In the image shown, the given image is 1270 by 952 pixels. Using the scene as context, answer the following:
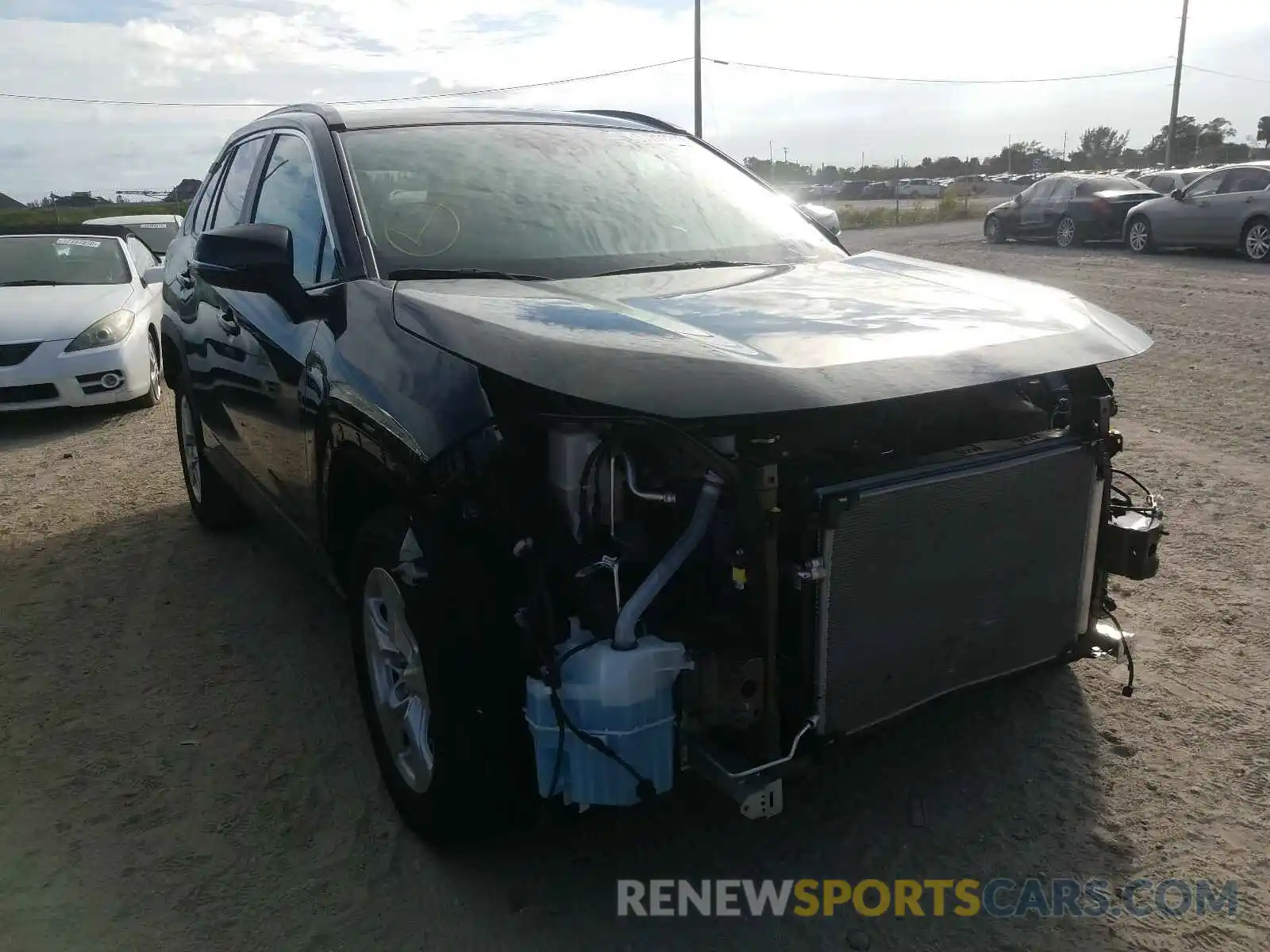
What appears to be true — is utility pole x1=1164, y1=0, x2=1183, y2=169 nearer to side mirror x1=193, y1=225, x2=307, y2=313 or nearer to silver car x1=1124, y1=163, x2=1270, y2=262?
silver car x1=1124, y1=163, x2=1270, y2=262

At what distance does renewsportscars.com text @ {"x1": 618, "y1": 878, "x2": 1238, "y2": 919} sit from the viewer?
2.46 m

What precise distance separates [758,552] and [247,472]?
101 inches

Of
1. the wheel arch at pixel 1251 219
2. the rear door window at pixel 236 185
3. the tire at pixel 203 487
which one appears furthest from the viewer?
the wheel arch at pixel 1251 219

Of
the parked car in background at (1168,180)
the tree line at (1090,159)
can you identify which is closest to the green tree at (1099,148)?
the tree line at (1090,159)

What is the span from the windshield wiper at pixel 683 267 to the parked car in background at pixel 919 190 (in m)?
51.5

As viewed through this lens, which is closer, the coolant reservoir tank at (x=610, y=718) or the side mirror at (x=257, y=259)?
the coolant reservoir tank at (x=610, y=718)

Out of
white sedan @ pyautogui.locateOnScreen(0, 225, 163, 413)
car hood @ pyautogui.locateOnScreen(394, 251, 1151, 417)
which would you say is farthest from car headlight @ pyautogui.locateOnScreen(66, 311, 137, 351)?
car hood @ pyautogui.locateOnScreen(394, 251, 1151, 417)

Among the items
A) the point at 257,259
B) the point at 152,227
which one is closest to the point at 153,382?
the point at 152,227

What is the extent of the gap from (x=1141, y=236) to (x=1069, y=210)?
2.13m

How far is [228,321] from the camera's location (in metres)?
3.92

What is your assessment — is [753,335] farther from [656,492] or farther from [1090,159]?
[1090,159]

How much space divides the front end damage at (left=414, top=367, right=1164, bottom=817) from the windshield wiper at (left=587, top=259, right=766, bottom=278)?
37.6 inches

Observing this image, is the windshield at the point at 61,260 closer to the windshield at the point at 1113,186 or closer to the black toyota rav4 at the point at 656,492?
the black toyota rav4 at the point at 656,492

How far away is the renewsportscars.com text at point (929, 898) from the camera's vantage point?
8.08 ft
